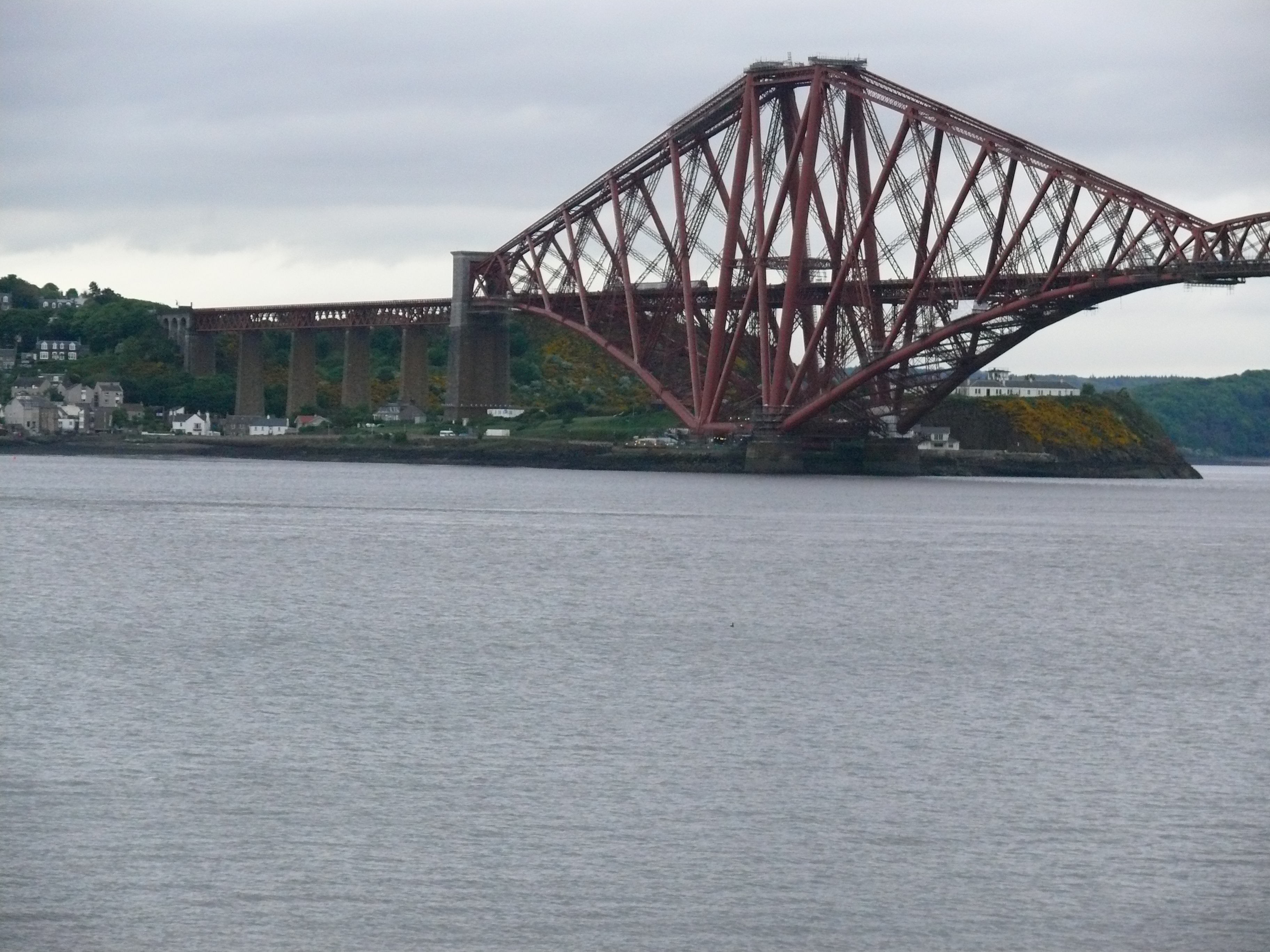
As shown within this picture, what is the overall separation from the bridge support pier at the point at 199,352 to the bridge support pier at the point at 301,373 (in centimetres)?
1420

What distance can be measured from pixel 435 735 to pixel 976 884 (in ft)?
26.9

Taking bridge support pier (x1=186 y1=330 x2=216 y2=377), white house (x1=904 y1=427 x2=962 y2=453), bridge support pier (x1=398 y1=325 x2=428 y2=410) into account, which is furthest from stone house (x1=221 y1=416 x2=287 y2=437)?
white house (x1=904 y1=427 x2=962 y2=453)

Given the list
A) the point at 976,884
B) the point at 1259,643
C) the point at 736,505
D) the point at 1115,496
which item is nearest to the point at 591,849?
the point at 976,884

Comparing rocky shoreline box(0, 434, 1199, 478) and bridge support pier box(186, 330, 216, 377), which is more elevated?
bridge support pier box(186, 330, 216, 377)

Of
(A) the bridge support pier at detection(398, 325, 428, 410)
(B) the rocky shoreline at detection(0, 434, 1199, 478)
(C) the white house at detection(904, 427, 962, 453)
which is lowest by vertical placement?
(B) the rocky shoreline at detection(0, 434, 1199, 478)

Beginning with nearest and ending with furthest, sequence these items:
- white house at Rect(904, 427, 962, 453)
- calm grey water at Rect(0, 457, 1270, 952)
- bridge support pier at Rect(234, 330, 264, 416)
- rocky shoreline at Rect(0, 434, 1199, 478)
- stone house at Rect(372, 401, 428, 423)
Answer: calm grey water at Rect(0, 457, 1270, 952)
rocky shoreline at Rect(0, 434, 1199, 478)
white house at Rect(904, 427, 962, 453)
stone house at Rect(372, 401, 428, 423)
bridge support pier at Rect(234, 330, 264, 416)

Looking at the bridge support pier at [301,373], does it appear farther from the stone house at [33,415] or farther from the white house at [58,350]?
the white house at [58,350]

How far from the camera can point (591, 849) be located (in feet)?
65.2

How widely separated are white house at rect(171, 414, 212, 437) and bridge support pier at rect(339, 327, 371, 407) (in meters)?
10.1

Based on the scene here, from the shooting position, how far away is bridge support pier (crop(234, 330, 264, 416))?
151375mm

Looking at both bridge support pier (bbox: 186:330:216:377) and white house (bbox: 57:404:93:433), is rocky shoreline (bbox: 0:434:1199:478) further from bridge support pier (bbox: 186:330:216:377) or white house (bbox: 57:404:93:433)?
bridge support pier (bbox: 186:330:216:377)

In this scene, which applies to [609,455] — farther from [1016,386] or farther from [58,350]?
[58,350]

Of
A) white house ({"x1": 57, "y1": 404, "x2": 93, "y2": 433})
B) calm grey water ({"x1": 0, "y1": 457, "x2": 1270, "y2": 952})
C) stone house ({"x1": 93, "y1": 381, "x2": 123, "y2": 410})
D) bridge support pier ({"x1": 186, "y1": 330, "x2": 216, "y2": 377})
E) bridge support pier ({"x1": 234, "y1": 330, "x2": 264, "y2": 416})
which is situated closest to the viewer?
calm grey water ({"x1": 0, "y1": 457, "x2": 1270, "y2": 952})

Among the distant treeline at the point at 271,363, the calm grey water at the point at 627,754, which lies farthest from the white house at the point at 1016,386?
the calm grey water at the point at 627,754
